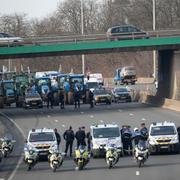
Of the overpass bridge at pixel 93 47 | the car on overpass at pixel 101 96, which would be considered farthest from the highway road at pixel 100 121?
the overpass bridge at pixel 93 47

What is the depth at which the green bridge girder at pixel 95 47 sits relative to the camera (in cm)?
7162

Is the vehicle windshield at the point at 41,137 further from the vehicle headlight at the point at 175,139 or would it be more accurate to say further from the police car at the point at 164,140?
the vehicle headlight at the point at 175,139

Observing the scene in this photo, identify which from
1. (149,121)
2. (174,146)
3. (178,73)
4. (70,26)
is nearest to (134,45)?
(178,73)

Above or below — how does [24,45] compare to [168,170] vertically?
above

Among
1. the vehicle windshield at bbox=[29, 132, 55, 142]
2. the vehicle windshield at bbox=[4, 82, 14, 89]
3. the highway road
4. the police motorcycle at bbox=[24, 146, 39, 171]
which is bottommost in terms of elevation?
the highway road

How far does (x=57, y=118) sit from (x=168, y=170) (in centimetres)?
3183

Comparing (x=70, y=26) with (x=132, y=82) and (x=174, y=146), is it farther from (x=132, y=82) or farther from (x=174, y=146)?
(x=174, y=146)

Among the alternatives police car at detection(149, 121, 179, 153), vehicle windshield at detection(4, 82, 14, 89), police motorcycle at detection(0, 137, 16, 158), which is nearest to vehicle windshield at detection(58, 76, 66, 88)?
vehicle windshield at detection(4, 82, 14, 89)

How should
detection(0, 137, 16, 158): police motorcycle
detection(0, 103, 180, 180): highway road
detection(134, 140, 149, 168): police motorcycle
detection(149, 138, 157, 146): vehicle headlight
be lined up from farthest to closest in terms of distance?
detection(0, 137, 16, 158): police motorcycle < detection(149, 138, 157, 146): vehicle headlight < detection(134, 140, 149, 168): police motorcycle < detection(0, 103, 180, 180): highway road

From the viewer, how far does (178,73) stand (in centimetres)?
7600

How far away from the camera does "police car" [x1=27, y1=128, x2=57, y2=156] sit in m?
42.0

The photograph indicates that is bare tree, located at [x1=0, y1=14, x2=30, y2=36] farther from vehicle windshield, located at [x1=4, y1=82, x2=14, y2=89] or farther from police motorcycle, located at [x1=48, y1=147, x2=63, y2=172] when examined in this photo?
police motorcycle, located at [x1=48, y1=147, x2=63, y2=172]

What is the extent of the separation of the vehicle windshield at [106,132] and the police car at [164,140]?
1.62m

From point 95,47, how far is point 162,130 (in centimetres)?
2895
